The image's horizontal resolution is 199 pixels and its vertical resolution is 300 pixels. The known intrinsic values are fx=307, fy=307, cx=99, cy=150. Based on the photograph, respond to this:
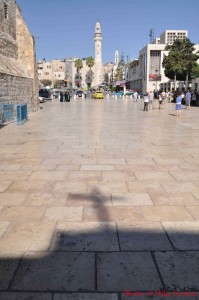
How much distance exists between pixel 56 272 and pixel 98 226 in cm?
107

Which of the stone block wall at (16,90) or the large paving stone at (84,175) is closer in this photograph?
the large paving stone at (84,175)

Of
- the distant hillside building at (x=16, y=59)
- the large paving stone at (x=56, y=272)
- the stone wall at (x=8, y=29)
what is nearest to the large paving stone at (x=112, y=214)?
the large paving stone at (x=56, y=272)

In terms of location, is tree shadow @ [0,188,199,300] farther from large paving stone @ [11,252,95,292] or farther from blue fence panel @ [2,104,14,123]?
blue fence panel @ [2,104,14,123]

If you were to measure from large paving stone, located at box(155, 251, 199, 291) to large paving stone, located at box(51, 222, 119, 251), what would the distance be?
540 millimetres

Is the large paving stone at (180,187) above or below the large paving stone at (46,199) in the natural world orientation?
above

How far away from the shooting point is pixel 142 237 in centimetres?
358

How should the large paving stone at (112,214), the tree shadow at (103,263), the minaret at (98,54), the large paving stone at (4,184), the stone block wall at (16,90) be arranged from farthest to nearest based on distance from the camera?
1. the minaret at (98,54)
2. the stone block wall at (16,90)
3. the large paving stone at (4,184)
4. the large paving stone at (112,214)
5. the tree shadow at (103,263)

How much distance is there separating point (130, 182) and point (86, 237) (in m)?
2.24

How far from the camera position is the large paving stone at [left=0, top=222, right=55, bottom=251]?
133 inches

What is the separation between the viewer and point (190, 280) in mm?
2791

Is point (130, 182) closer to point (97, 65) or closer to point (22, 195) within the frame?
point (22, 195)

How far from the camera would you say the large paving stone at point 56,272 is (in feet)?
8.91

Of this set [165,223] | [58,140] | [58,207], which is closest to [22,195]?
[58,207]

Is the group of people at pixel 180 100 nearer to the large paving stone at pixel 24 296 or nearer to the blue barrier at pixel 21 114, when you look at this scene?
the blue barrier at pixel 21 114
